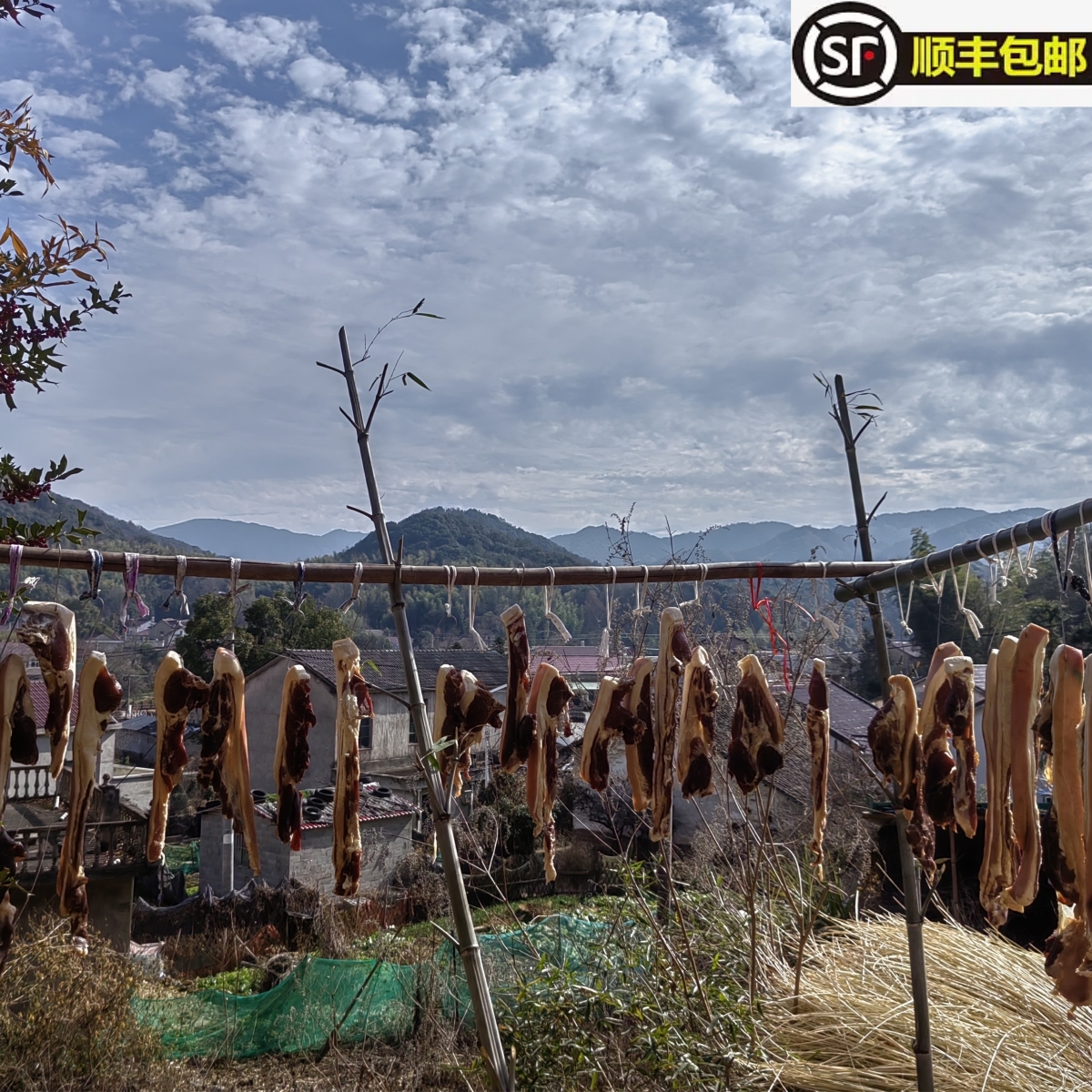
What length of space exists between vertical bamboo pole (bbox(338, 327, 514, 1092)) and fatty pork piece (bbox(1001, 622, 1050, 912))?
1498mm

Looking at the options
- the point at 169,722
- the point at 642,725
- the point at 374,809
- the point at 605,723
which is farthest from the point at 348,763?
the point at 374,809

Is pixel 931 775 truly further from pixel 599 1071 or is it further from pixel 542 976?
pixel 542 976

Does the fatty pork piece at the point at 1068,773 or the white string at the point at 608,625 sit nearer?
the fatty pork piece at the point at 1068,773

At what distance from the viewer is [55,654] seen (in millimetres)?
2258

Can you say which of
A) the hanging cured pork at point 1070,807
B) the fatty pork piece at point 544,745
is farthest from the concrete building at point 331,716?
the hanging cured pork at point 1070,807

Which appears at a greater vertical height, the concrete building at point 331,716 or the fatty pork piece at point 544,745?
the fatty pork piece at point 544,745

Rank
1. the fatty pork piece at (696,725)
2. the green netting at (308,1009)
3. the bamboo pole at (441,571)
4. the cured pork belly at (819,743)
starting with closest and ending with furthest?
the bamboo pole at (441,571) < the fatty pork piece at (696,725) < the cured pork belly at (819,743) < the green netting at (308,1009)

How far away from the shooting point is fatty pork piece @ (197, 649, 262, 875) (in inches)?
95.0

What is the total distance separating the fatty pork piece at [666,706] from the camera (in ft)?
8.75

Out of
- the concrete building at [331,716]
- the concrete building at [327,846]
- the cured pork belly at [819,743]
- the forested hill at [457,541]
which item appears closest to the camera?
the cured pork belly at [819,743]

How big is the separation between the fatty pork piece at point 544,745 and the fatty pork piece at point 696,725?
1.24 ft

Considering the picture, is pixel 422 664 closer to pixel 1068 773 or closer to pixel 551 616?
pixel 551 616

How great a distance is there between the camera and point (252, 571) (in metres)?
2.63

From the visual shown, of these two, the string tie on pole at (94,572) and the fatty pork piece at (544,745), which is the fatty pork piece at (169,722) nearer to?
the string tie on pole at (94,572)
